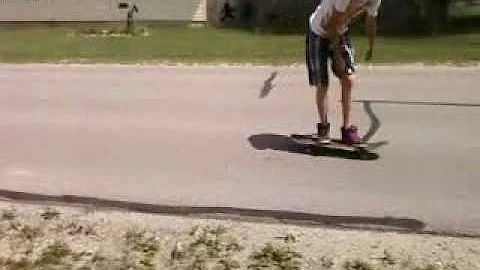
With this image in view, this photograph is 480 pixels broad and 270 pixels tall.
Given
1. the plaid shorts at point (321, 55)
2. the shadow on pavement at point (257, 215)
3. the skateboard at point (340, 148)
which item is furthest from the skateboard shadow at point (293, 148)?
the shadow on pavement at point (257, 215)

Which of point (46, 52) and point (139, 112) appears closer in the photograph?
point (139, 112)

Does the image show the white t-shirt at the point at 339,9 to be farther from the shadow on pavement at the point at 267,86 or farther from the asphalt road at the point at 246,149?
the shadow on pavement at the point at 267,86

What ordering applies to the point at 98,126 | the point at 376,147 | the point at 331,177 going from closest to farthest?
the point at 331,177 → the point at 376,147 → the point at 98,126

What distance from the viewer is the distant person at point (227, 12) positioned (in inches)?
1176

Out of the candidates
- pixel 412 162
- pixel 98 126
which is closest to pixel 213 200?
pixel 412 162

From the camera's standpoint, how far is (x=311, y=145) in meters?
7.71

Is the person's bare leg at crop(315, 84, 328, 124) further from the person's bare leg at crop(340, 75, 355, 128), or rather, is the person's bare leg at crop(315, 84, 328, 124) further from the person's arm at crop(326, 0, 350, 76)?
the person's arm at crop(326, 0, 350, 76)

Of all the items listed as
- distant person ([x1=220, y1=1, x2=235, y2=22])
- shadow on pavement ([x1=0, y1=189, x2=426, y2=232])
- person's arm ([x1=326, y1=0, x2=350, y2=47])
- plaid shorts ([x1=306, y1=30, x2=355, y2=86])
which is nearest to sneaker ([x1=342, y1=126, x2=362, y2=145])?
plaid shorts ([x1=306, y1=30, x2=355, y2=86])

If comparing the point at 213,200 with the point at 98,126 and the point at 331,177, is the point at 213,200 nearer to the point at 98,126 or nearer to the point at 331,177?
the point at 331,177

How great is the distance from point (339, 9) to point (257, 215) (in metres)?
2.15

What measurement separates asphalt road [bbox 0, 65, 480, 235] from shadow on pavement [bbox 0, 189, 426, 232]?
20 millimetres

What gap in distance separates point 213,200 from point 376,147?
228 cm

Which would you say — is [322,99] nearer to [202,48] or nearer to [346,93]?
[346,93]

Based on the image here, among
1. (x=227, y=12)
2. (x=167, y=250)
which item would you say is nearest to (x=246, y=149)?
(x=167, y=250)
